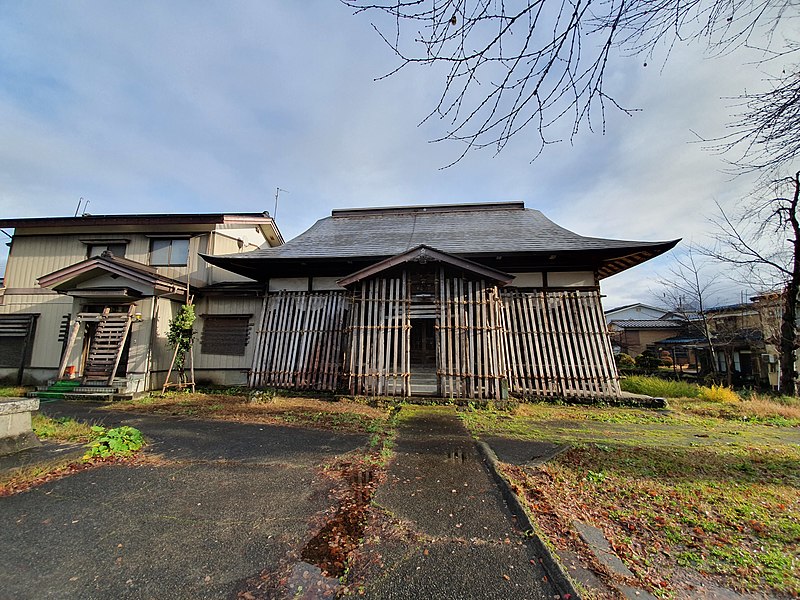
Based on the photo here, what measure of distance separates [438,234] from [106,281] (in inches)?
407

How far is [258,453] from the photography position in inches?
173

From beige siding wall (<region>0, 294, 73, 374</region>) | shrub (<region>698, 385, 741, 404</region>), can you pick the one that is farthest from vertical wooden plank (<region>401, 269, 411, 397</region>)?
beige siding wall (<region>0, 294, 73, 374</region>)

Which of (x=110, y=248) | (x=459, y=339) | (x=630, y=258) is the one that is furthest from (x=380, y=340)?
(x=110, y=248)

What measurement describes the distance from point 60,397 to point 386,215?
11715 millimetres

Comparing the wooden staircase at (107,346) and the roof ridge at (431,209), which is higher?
the roof ridge at (431,209)

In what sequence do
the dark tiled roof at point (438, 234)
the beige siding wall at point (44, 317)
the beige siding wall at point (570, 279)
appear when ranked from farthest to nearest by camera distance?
the beige siding wall at point (44, 317) → the dark tiled roof at point (438, 234) → the beige siding wall at point (570, 279)

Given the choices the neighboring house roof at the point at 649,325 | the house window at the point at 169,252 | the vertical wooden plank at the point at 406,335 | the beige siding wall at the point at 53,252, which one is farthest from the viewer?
the neighboring house roof at the point at 649,325

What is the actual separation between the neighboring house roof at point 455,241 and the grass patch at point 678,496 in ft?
14.7

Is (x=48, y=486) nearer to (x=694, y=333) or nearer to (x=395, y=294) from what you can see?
(x=395, y=294)

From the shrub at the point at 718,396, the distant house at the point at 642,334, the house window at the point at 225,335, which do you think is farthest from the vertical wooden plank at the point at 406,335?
the distant house at the point at 642,334

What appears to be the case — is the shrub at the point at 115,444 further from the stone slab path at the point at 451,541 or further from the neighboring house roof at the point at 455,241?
the neighboring house roof at the point at 455,241

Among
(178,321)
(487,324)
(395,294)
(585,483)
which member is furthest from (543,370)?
(178,321)

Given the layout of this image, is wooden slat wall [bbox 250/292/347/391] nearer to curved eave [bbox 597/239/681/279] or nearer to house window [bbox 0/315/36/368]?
curved eave [bbox 597/239/681/279]

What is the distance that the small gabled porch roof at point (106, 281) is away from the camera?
931 cm
